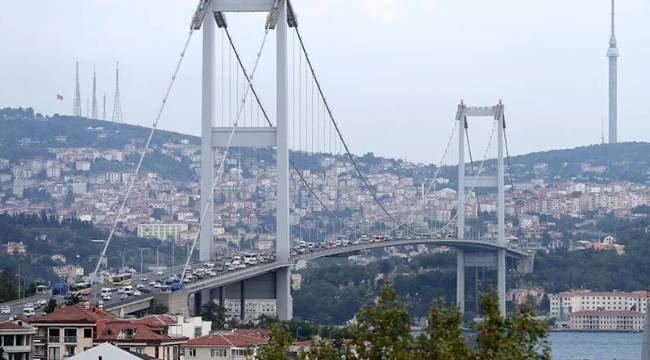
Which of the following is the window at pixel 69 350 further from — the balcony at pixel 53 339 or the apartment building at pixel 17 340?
the apartment building at pixel 17 340

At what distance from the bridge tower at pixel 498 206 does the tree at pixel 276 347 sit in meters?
61.2

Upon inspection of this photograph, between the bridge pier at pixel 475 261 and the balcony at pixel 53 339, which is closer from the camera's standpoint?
the balcony at pixel 53 339

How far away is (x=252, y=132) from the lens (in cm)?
5775

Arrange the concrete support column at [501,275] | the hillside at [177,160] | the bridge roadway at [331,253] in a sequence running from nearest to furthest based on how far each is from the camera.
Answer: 1. the bridge roadway at [331,253]
2. the concrete support column at [501,275]
3. the hillside at [177,160]

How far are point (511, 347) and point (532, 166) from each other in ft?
562

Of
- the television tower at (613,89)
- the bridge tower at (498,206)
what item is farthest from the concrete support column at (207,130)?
the television tower at (613,89)

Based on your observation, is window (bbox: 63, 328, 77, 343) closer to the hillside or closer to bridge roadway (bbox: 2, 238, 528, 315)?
bridge roadway (bbox: 2, 238, 528, 315)

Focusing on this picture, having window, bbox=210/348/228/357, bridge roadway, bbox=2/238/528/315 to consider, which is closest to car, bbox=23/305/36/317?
bridge roadway, bbox=2/238/528/315

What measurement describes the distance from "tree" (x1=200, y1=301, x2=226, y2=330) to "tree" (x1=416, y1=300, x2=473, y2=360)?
28.8 meters

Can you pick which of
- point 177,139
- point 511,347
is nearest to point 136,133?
point 177,139

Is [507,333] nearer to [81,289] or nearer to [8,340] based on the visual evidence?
[8,340]

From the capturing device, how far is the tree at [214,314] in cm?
5166

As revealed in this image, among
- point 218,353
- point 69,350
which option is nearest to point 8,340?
point 69,350

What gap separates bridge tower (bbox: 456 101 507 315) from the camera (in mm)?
89812
